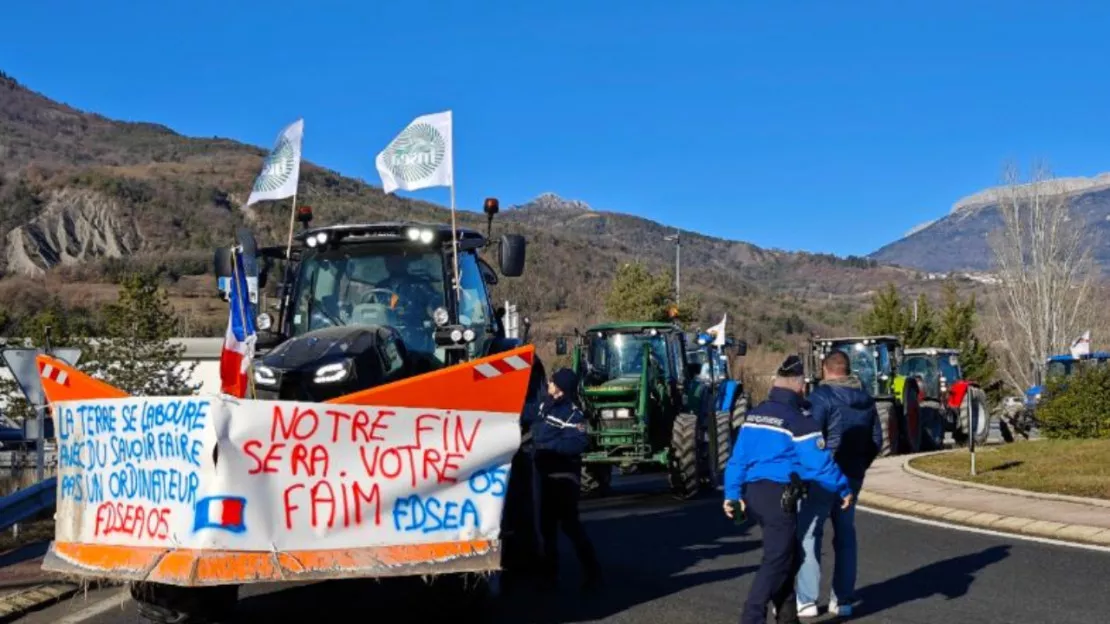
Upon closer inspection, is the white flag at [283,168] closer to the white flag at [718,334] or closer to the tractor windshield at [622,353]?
the tractor windshield at [622,353]

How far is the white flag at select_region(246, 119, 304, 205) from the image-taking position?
33.6 ft

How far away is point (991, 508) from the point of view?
1404 cm

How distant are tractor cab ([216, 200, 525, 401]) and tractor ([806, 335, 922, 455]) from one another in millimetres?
13557

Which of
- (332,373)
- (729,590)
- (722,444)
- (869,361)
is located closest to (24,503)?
(332,373)

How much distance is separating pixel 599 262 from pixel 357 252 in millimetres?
104571

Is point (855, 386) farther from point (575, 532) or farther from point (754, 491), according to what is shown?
point (575, 532)

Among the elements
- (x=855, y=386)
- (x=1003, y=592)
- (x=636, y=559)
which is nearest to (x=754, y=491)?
(x=855, y=386)

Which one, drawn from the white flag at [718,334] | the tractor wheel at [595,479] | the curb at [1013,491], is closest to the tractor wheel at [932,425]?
the white flag at [718,334]

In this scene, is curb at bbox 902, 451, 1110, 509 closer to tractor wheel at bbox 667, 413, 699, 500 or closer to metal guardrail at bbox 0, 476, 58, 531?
tractor wheel at bbox 667, 413, 699, 500

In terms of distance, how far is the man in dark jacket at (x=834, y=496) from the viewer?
8461 mm

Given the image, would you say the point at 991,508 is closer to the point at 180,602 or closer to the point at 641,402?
the point at 641,402

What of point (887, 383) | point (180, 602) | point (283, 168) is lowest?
point (180, 602)

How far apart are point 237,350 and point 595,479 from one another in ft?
33.8

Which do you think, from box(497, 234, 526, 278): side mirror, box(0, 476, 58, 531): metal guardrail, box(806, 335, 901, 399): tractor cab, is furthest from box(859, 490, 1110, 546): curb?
box(0, 476, 58, 531): metal guardrail
